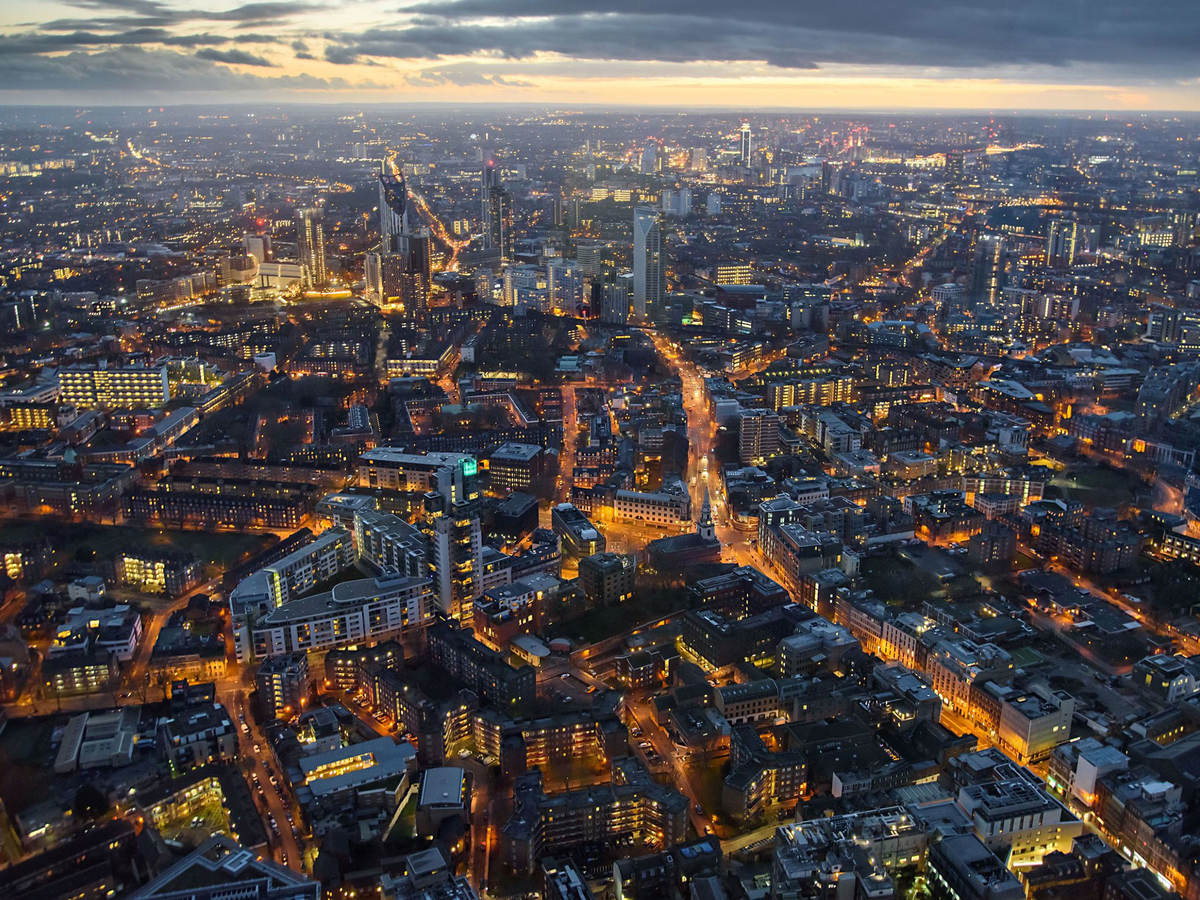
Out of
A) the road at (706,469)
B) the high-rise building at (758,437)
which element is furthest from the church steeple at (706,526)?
the high-rise building at (758,437)

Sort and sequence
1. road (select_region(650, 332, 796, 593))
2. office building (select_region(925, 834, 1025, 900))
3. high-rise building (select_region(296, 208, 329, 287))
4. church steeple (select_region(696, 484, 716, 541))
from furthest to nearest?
high-rise building (select_region(296, 208, 329, 287))
road (select_region(650, 332, 796, 593))
church steeple (select_region(696, 484, 716, 541))
office building (select_region(925, 834, 1025, 900))

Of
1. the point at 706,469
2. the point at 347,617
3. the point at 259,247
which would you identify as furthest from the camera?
the point at 259,247

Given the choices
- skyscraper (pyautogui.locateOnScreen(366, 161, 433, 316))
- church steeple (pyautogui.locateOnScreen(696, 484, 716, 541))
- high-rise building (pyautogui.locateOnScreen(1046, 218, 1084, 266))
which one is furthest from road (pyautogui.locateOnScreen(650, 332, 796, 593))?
high-rise building (pyautogui.locateOnScreen(1046, 218, 1084, 266))

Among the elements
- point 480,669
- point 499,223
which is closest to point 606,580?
point 480,669

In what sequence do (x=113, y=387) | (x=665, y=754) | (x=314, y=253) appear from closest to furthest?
(x=665, y=754) < (x=113, y=387) < (x=314, y=253)

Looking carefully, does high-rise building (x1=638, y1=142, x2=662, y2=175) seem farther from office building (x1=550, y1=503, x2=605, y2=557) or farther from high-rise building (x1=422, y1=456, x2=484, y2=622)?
high-rise building (x1=422, y1=456, x2=484, y2=622)

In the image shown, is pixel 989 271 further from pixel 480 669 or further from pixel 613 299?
pixel 480 669

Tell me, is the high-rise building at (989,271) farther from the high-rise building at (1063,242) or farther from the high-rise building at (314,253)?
the high-rise building at (314,253)

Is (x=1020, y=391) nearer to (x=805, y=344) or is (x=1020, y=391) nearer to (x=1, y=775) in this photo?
(x=805, y=344)

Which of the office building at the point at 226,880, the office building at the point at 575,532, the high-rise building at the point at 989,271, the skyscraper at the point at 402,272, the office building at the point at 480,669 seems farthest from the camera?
the skyscraper at the point at 402,272
